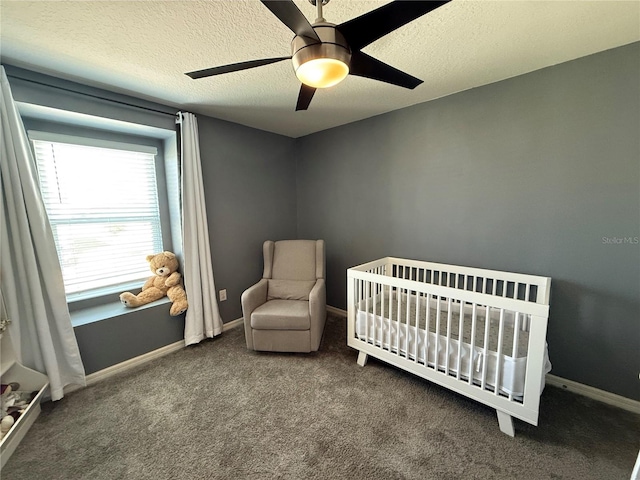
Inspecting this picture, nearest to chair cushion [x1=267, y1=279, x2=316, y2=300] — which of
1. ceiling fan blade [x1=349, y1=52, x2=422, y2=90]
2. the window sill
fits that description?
the window sill

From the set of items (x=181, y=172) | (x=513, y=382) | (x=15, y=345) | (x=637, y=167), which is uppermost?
(x=181, y=172)

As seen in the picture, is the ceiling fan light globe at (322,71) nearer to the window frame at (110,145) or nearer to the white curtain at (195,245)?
the white curtain at (195,245)

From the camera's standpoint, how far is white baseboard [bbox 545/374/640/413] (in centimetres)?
166

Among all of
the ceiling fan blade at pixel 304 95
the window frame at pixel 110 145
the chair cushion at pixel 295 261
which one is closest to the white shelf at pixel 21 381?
the window frame at pixel 110 145

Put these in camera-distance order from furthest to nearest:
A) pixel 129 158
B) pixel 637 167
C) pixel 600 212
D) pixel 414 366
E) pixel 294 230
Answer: pixel 294 230, pixel 129 158, pixel 414 366, pixel 600 212, pixel 637 167

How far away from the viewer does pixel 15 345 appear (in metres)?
1.66

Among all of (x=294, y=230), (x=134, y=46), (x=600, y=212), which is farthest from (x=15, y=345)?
(x=600, y=212)

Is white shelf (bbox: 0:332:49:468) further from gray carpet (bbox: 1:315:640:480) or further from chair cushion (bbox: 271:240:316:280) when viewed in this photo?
chair cushion (bbox: 271:240:316:280)

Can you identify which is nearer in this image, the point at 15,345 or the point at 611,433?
the point at 611,433

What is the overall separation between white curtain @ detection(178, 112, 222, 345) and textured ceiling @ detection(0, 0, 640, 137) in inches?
15.6

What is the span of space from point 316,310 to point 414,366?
883 millimetres

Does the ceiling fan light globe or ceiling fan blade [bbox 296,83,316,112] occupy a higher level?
ceiling fan blade [bbox 296,83,316,112]

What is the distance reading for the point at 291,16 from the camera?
86 cm

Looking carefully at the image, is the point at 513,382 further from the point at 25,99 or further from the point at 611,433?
the point at 25,99
